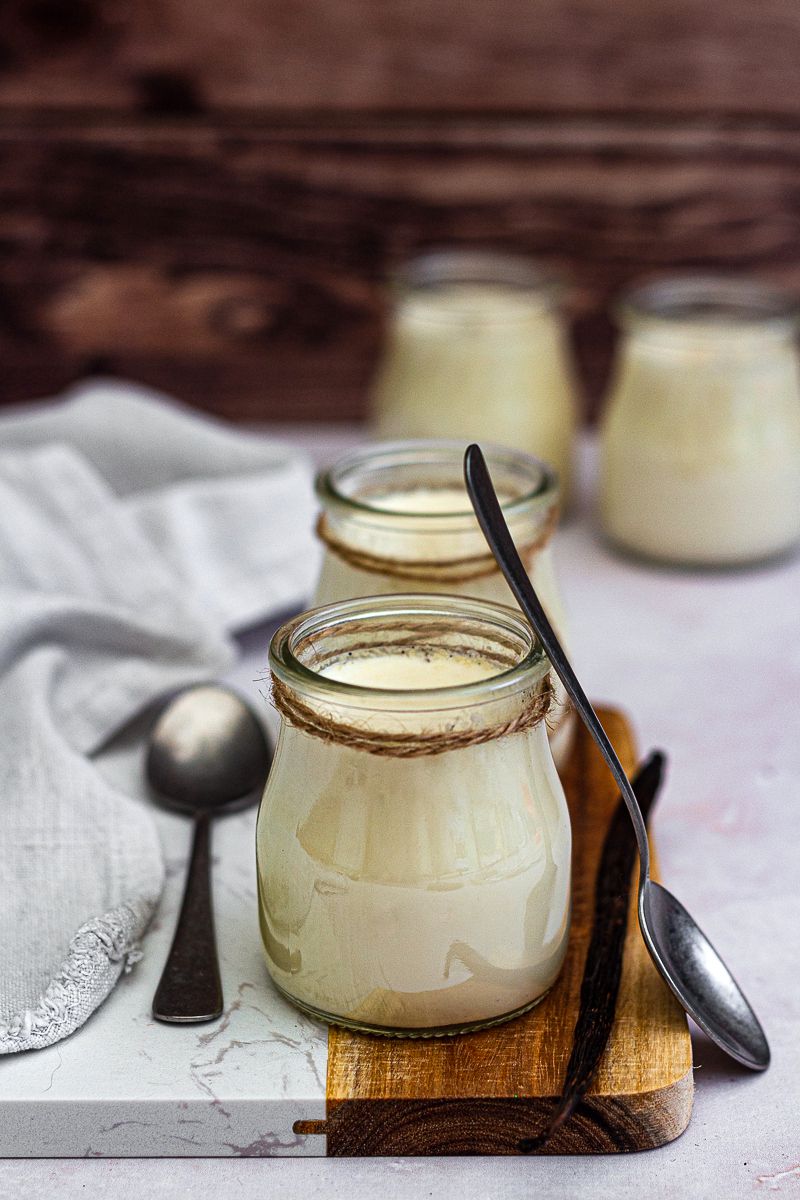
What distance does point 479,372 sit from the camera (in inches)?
47.5

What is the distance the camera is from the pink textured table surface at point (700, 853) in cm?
55

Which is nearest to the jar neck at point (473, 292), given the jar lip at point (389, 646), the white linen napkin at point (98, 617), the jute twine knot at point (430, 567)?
the white linen napkin at point (98, 617)

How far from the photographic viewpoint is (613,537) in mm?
1229

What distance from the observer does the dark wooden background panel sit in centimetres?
149

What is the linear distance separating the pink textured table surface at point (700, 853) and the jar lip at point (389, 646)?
0.63 feet

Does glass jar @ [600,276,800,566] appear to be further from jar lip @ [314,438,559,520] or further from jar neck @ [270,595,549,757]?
jar neck @ [270,595,549,757]

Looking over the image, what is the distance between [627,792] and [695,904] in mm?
146

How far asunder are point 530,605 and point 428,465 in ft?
0.85

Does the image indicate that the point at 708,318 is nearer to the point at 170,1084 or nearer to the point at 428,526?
the point at 428,526

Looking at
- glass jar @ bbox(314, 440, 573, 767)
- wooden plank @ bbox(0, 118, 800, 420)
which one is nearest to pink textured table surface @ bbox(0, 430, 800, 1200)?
glass jar @ bbox(314, 440, 573, 767)

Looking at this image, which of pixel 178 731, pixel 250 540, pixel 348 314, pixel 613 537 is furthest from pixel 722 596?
pixel 348 314

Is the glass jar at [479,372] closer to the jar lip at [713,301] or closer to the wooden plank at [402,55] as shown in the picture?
the jar lip at [713,301]

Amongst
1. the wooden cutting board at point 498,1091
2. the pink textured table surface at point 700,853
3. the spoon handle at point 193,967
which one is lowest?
the pink textured table surface at point 700,853

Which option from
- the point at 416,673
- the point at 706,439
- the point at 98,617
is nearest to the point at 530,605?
the point at 416,673
